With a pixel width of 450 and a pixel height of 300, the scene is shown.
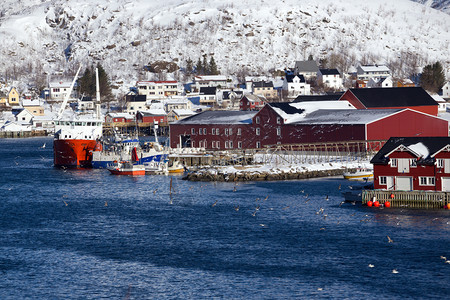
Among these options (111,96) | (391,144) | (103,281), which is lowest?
(103,281)

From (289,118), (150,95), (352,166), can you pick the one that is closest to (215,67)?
(150,95)

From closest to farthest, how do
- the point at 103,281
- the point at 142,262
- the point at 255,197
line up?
the point at 103,281 → the point at 142,262 → the point at 255,197

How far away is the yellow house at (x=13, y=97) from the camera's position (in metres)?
158

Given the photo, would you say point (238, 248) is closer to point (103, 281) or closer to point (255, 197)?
point (103, 281)

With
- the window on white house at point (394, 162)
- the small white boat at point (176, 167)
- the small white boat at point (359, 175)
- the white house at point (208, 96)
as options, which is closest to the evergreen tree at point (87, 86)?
the white house at point (208, 96)

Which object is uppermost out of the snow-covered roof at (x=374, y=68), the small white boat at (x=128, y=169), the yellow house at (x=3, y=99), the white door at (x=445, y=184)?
the snow-covered roof at (x=374, y=68)

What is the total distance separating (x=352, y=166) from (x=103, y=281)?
118 ft

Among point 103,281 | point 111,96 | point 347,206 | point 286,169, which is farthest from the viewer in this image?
point 111,96

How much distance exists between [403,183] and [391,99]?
4057 centimetres

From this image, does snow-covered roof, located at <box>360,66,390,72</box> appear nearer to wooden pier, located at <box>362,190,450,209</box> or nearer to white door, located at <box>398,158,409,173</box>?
white door, located at <box>398,158,409,173</box>

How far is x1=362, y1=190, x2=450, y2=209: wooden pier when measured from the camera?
4272 cm

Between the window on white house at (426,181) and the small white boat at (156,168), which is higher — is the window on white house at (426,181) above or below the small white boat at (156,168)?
below

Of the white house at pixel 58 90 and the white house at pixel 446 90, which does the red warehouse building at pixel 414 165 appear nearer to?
the white house at pixel 446 90

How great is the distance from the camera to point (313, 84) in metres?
165
